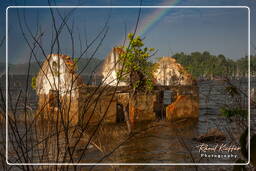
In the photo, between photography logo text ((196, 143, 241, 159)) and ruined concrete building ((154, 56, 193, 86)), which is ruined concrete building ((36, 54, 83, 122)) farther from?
ruined concrete building ((154, 56, 193, 86))

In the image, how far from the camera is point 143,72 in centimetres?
871

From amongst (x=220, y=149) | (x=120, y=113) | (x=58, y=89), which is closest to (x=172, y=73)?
(x=120, y=113)

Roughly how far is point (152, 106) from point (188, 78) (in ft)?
6.96

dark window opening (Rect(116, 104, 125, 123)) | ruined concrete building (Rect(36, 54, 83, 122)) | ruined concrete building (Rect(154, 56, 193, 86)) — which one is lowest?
dark window opening (Rect(116, 104, 125, 123))

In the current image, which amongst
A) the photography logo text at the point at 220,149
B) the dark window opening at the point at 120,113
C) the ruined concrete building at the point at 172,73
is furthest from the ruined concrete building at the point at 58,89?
the ruined concrete building at the point at 172,73

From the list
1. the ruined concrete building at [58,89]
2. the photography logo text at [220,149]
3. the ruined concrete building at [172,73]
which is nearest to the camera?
the ruined concrete building at [58,89]

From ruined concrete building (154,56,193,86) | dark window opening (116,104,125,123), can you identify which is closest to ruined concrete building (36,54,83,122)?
dark window opening (116,104,125,123)

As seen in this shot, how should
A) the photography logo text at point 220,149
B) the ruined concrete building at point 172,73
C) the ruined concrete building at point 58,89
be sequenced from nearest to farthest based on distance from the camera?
the ruined concrete building at point 58,89, the photography logo text at point 220,149, the ruined concrete building at point 172,73

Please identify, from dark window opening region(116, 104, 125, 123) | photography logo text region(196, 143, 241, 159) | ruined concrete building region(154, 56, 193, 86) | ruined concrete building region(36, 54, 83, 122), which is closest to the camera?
ruined concrete building region(36, 54, 83, 122)

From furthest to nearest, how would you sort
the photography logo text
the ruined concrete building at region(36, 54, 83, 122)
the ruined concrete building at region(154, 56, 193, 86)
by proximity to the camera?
1. the ruined concrete building at region(154, 56, 193, 86)
2. the photography logo text
3. the ruined concrete building at region(36, 54, 83, 122)

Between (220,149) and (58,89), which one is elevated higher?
(58,89)

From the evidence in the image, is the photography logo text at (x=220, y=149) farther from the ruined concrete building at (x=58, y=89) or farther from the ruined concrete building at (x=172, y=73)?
the ruined concrete building at (x=172, y=73)

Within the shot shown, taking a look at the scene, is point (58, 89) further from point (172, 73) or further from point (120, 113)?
point (172, 73)

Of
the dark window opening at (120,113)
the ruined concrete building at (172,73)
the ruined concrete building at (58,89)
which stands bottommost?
the dark window opening at (120,113)
